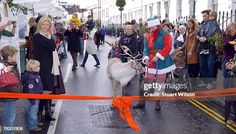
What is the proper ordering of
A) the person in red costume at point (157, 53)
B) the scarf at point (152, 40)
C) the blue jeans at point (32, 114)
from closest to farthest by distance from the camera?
the blue jeans at point (32, 114) < the person in red costume at point (157, 53) < the scarf at point (152, 40)

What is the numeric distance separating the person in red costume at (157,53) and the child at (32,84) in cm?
256

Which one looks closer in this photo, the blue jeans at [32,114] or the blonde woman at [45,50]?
the blue jeans at [32,114]

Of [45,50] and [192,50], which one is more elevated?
[45,50]

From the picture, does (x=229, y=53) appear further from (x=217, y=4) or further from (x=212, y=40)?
(x=217, y=4)

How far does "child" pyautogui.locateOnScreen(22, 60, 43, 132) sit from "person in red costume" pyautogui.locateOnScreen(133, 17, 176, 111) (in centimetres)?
256

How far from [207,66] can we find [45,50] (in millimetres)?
5303

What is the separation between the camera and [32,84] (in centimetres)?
715

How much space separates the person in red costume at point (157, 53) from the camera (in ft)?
28.8

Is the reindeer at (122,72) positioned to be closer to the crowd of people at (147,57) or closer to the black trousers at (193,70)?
the crowd of people at (147,57)

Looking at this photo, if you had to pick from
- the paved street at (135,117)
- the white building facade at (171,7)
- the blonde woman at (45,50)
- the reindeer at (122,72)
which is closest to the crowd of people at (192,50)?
the reindeer at (122,72)

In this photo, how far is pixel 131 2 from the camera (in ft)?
185

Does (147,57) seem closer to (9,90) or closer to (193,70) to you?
(9,90)

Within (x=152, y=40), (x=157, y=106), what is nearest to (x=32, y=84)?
(x=152, y=40)

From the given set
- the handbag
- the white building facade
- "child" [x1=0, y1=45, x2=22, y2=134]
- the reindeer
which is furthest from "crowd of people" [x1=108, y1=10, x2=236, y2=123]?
the white building facade
